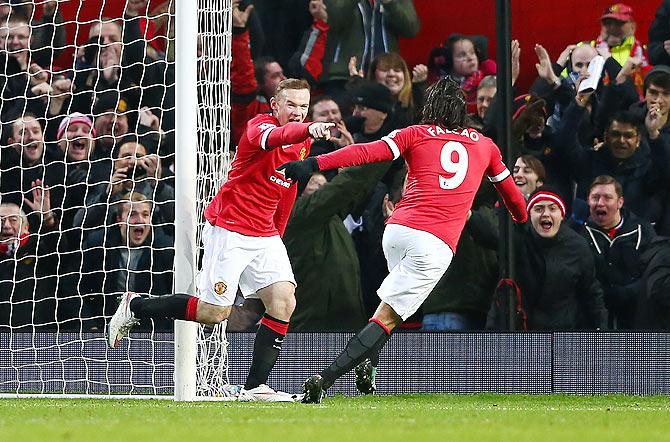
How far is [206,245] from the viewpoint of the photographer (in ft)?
25.1

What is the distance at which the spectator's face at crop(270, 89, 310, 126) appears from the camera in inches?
A: 292

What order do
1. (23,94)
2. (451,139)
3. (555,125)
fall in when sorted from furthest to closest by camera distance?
(23,94)
(555,125)
(451,139)

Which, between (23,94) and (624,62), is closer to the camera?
(624,62)

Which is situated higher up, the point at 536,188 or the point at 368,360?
the point at 536,188

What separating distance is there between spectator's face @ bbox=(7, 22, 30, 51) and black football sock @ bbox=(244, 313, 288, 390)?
3319 mm

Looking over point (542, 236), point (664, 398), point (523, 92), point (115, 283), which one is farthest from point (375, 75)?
point (664, 398)

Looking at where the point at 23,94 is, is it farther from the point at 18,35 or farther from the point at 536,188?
the point at 536,188

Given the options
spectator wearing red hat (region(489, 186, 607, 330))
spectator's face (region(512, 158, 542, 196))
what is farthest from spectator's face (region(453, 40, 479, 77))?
spectator wearing red hat (region(489, 186, 607, 330))

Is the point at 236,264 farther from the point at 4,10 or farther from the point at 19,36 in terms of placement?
the point at 4,10

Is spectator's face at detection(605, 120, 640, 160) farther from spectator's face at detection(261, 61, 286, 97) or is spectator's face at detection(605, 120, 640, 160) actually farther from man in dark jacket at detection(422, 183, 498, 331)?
spectator's face at detection(261, 61, 286, 97)

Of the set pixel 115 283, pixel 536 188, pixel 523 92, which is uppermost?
pixel 523 92

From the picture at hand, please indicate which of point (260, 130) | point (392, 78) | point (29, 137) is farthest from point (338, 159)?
point (29, 137)

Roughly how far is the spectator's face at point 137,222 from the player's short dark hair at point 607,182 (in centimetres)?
309

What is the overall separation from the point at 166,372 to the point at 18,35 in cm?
269
